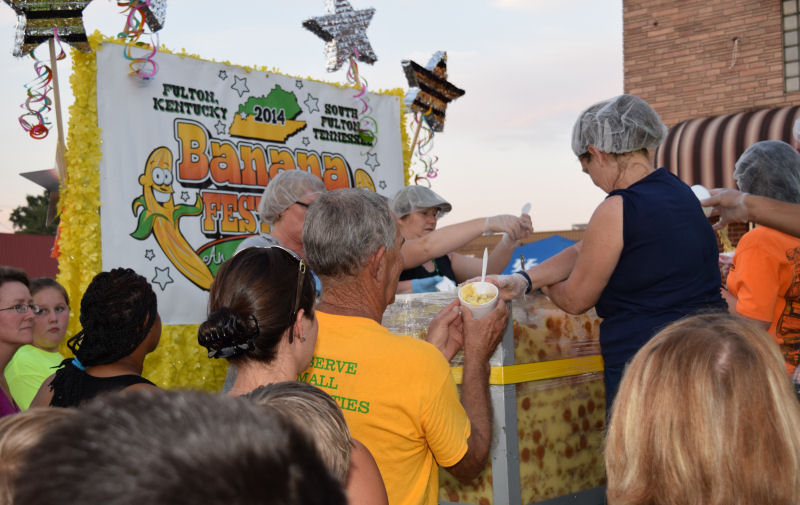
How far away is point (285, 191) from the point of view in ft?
12.0

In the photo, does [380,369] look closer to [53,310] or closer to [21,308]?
[21,308]

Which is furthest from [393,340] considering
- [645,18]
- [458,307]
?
[645,18]

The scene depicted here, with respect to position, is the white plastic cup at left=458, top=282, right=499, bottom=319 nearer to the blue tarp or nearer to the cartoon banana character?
the blue tarp

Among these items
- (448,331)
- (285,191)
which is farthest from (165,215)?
(448,331)

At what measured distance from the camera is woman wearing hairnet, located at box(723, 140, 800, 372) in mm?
3061

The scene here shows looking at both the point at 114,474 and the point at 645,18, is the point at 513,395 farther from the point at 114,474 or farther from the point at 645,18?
the point at 645,18

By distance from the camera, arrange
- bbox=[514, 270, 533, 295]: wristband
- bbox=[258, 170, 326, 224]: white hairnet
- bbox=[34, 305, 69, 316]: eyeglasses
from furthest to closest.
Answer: bbox=[34, 305, 69, 316]: eyeglasses
bbox=[258, 170, 326, 224]: white hairnet
bbox=[514, 270, 533, 295]: wristband

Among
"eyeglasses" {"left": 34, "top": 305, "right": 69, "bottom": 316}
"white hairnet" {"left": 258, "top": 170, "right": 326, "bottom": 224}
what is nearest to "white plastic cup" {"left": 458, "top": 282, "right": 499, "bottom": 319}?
"white hairnet" {"left": 258, "top": 170, "right": 326, "bottom": 224}

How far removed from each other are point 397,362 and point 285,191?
1926 millimetres

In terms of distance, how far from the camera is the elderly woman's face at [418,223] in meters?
4.71

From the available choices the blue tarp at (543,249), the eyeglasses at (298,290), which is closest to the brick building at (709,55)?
the blue tarp at (543,249)

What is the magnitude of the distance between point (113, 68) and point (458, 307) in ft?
10.0

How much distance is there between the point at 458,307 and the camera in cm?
252

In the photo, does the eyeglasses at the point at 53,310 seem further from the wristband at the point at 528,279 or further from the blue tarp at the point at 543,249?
the wristband at the point at 528,279
